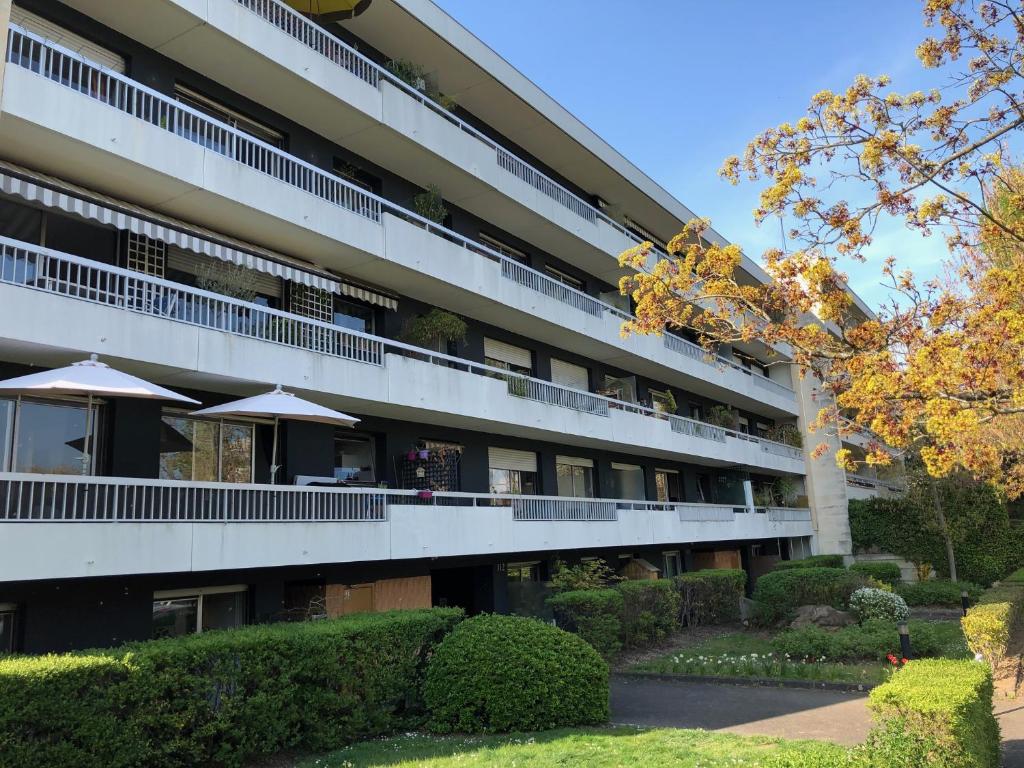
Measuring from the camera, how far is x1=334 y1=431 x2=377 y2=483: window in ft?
55.3

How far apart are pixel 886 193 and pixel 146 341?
10.4m

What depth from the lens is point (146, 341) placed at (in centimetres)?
1195

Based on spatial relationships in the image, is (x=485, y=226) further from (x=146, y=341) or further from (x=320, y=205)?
(x=146, y=341)

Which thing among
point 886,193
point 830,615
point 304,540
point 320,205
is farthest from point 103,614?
point 830,615

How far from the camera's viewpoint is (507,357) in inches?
888

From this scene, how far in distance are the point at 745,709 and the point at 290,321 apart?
1020cm

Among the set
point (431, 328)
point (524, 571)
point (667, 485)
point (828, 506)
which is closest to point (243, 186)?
point (431, 328)

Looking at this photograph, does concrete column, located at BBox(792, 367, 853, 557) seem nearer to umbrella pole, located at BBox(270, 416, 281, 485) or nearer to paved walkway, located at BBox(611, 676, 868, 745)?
paved walkway, located at BBox(611, 676, 868, 745)

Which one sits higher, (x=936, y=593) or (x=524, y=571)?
(x=524, y=571)

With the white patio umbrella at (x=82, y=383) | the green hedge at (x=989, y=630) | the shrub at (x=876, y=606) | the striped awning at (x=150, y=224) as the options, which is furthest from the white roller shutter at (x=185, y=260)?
the shrub at (x=876, y=606)

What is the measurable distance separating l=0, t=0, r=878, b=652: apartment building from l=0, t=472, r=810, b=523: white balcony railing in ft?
0.18

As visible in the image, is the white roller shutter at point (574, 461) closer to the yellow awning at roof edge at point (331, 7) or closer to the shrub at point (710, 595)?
the shrub at point (710, 595)

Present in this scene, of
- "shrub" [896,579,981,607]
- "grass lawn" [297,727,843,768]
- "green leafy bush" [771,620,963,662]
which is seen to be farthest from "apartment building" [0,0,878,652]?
"shrub" [896,579,981,607]

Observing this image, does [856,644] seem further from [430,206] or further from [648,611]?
[430,206]
